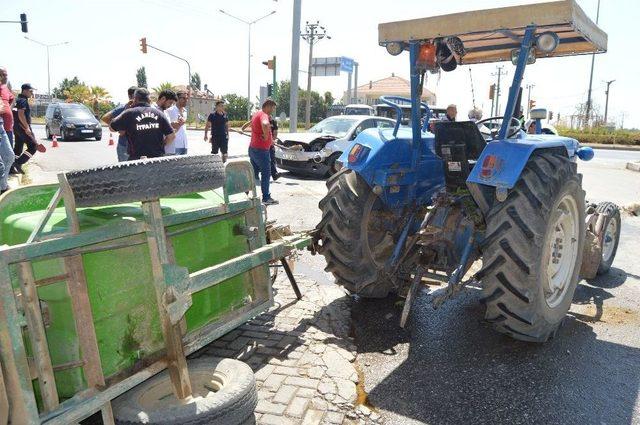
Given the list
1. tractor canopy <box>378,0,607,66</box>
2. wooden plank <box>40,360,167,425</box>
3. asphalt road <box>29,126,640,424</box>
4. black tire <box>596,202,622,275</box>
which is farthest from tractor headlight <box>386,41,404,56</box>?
wooden plank <box>40,360,167,425</box>

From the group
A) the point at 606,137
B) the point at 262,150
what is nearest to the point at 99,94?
the point at 606,137

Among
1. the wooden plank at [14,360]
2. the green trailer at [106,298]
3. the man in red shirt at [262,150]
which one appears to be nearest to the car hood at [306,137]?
the man in red shirt at [262,150]

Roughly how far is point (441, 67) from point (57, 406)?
13.0ft

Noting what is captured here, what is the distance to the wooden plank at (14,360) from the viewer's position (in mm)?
2018

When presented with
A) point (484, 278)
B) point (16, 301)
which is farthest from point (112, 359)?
point (484, 278)

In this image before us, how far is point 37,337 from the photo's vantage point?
216 cm

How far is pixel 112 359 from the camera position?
2.55 metres

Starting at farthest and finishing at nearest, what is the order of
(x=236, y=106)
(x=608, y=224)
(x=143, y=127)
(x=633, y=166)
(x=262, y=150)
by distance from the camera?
(x=236, y=106) < (x=633, y=166) < (x=262, y=150) < (x=143, y=127) < (x=608, y=224)

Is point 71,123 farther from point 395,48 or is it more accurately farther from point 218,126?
point 395,48

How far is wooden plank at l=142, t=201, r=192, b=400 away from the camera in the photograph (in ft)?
8.00

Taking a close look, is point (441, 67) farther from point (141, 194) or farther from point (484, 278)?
point (141, 194)

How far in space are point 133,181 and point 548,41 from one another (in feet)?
9.46

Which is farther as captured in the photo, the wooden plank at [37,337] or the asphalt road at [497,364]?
the asphalt road at [497,364]

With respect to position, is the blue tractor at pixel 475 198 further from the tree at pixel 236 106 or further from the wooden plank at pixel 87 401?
the tree at pixel 236 106
